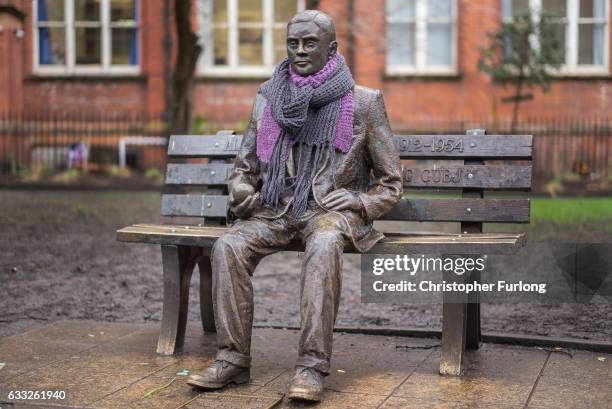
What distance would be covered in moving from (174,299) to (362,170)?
133 cm

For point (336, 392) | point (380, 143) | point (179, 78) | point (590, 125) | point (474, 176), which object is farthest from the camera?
point (590, 125)

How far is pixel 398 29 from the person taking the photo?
853 inches

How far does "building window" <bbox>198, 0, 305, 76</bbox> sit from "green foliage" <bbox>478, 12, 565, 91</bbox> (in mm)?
4740

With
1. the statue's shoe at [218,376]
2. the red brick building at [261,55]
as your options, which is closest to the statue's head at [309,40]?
the statue's shoe at [218,376]

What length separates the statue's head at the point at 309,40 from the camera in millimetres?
5117

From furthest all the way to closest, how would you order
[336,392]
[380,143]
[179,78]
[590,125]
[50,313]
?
1. [590,125]
2. [179,78]
3. [50,313]
4. [380,143]
5. [336,392]

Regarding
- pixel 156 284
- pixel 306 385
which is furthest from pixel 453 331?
pixel 156 284

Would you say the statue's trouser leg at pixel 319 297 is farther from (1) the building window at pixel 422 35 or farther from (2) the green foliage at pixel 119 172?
(1) the building window at pixel 422 35

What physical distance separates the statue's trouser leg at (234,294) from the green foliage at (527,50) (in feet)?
51.2

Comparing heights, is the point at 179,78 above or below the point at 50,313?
above

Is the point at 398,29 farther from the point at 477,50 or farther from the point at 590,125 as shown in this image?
the point at 590,125

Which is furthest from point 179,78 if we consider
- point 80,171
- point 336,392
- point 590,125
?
point 336,392

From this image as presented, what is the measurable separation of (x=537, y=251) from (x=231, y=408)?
5.98m

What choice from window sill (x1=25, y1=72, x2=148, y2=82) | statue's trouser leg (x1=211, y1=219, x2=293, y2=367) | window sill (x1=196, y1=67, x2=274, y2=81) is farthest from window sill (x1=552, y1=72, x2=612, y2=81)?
statue's trouser leg (x1=211, y1=219, x2=293, y2=367)
